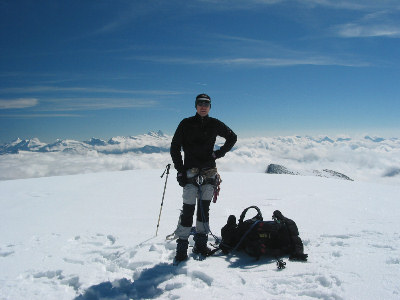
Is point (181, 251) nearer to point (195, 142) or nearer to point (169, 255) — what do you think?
point (169, 255)

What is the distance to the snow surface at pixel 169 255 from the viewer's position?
3918mm

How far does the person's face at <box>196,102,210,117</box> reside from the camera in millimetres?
5004

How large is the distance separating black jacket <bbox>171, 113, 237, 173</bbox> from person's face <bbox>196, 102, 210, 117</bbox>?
0.11 meters

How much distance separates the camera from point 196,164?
16.9 ft

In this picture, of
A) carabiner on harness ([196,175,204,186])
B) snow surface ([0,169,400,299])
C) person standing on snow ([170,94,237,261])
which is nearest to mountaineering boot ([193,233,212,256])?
person standing on snow ([170,94,237,261])

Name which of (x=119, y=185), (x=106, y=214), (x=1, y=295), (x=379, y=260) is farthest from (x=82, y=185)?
(x=379, y=260)

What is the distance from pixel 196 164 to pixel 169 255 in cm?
191

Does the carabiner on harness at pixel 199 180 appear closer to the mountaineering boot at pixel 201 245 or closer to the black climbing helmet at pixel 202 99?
the mountaineering boot at pixel 201 245

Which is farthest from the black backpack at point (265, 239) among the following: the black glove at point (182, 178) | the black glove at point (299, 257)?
the black glove at point (182, 178)

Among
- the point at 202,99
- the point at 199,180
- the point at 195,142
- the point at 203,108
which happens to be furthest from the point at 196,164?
the point at 202,99

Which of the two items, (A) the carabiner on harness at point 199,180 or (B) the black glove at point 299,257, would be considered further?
(A) the carabiner on harness at point 199,180

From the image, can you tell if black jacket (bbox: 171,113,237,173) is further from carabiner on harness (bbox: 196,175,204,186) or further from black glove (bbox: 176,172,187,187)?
carabiner on harness (bbox: 196,175,204,186)

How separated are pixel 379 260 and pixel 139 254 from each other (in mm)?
4318

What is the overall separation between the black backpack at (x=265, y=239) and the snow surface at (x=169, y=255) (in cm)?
19
